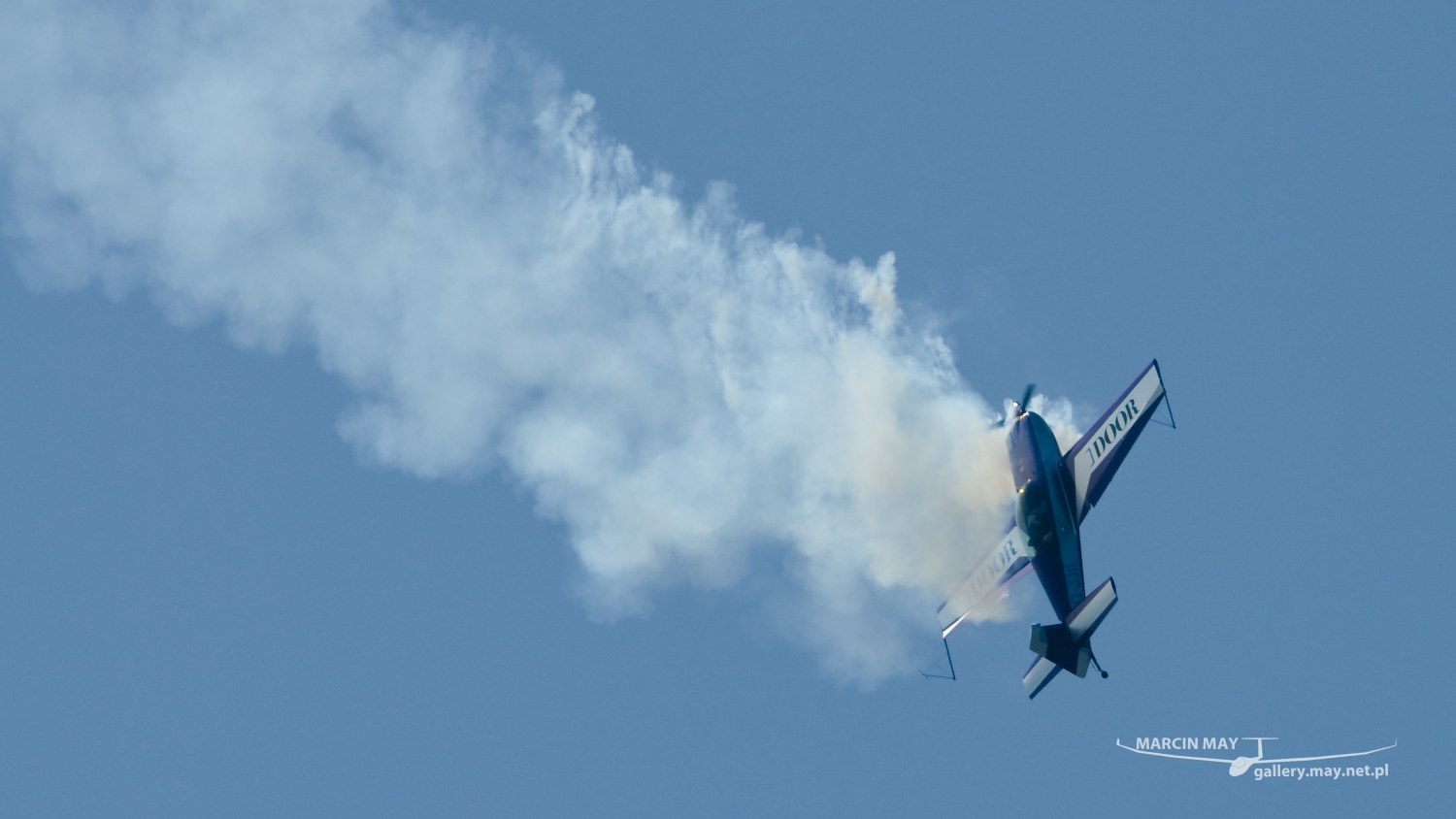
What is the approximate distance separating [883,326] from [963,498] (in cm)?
591

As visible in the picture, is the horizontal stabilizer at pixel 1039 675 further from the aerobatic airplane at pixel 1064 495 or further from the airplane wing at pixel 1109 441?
the airplane wing at pixel 1109 441

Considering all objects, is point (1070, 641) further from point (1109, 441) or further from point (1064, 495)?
point (1109, 441)

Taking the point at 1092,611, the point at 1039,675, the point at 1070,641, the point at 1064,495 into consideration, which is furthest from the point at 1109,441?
the point at 1039,675

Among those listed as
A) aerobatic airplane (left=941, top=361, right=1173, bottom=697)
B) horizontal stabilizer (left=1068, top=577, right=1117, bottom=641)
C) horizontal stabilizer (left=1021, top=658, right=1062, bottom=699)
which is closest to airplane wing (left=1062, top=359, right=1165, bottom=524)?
aerobatic airplane (left=941, top=361, right=1173, bottom=697)

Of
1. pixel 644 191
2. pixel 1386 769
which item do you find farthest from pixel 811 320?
pixel 1386 769

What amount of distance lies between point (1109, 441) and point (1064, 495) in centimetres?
201

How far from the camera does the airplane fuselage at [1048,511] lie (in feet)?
158

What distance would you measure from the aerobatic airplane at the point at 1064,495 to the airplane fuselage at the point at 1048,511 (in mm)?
28

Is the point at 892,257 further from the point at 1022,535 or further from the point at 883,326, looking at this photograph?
the point at 1022,535

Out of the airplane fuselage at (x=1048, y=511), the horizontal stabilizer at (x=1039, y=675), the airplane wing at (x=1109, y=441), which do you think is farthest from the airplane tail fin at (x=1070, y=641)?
the airplane wing at (x=1109, y=441)

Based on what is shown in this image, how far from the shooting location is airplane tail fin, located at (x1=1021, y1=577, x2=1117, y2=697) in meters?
46.8

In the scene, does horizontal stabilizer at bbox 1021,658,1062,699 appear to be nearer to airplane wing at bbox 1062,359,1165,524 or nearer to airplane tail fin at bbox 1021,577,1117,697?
airplane tail fin at bbox 1021,577,1117,697

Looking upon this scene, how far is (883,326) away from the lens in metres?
49.5

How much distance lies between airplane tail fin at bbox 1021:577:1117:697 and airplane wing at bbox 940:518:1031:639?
1968mm
